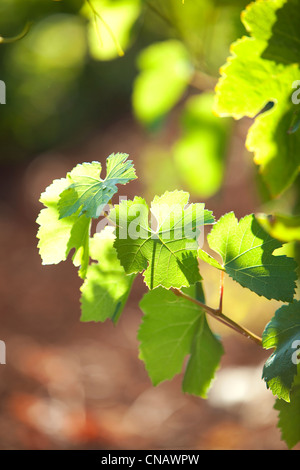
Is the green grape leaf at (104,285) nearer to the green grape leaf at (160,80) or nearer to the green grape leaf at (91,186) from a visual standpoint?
the green grape leaf at (91,186)

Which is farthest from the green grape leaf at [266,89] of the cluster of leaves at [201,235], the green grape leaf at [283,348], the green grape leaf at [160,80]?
the green grape leaf at [160,80]

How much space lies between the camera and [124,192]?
3.58m

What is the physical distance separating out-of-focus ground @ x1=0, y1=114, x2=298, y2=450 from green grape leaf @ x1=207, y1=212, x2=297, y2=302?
71cm

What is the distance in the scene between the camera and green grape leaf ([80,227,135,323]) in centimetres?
53

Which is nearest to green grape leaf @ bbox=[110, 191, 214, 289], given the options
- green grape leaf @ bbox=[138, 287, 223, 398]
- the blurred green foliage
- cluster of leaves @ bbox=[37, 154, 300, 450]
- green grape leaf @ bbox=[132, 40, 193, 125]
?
cluster of leaves @ bbox=[37, 154, 300, 450]

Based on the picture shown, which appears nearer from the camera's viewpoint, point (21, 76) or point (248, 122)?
point (248, 122)

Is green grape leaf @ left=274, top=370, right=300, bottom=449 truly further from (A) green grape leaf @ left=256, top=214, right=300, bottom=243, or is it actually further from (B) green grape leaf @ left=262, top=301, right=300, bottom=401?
(A) green grape leaf @ left=256, top=214, right=300, bottom=243

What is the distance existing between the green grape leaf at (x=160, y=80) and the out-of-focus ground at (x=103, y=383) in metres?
0.20

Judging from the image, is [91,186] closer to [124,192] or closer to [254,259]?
[254,259]

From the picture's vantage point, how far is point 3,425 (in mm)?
1479

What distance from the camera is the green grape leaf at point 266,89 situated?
1.43 feet

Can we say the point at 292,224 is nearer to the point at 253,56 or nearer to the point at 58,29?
the point at 253,56

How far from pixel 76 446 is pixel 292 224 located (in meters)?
1.28
